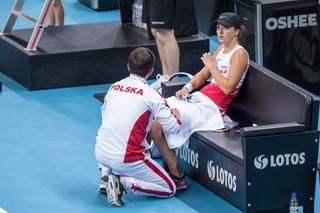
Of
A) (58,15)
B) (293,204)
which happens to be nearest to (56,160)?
(293,204)

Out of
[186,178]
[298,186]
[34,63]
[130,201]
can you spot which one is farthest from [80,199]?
[34,63]

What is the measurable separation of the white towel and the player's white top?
0.23 metres

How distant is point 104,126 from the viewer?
805 centimetres

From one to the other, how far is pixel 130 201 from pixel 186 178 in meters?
0.67

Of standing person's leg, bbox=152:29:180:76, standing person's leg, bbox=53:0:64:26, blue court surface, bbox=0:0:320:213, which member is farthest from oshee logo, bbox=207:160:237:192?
standing person's leg, bbox=53:0:64:26

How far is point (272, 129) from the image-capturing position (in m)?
7.47

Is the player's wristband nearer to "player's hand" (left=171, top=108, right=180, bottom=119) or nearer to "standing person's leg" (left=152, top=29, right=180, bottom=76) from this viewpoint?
"player's hand" (left=171, top=108, right=180, bottom=119)

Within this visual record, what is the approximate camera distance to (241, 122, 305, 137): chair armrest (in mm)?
7383

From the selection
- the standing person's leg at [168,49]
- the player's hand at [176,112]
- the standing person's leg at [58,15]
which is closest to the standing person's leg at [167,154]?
the player's hand at [176,112]

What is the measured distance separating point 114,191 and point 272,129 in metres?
1.31

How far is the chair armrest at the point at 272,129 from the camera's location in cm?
738

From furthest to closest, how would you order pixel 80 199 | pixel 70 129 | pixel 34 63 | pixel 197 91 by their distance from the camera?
pixel 34 63 → pixel 70 129 → pixel 197 91 → pixel 80 199

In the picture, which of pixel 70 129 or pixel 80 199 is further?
pixel 70 129

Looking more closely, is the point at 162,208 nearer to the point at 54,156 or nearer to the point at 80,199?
the point at 80,199
